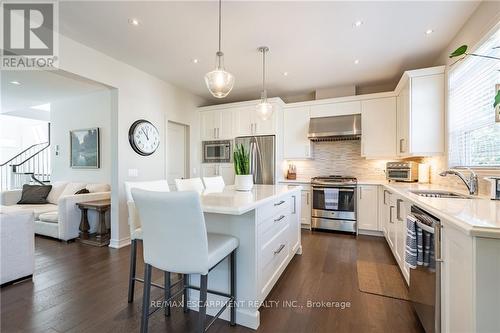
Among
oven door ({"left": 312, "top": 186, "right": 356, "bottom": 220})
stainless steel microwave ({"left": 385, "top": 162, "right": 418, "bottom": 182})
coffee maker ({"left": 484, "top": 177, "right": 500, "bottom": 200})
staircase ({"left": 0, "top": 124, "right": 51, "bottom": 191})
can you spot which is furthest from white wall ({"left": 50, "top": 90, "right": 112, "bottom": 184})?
coffee maker ({"left": 484, "top": 177, "right": 500, "bottom": 200})

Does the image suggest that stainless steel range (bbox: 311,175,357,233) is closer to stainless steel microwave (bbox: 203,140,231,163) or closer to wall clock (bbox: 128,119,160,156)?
stainless steel microwave (bbox: 203,140,231,163)

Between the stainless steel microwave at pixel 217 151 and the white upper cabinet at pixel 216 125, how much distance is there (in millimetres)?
108

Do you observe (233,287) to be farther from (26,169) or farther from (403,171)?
(26,169)

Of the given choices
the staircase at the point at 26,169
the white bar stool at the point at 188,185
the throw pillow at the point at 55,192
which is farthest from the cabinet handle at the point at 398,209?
the staircase at the point at 26,169

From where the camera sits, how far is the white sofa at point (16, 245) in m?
2.16

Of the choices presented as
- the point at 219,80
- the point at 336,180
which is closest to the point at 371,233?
the point at 336,180

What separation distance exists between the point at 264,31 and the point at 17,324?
3.42m

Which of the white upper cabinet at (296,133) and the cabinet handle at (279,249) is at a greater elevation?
the white upper cabinet at (296,133)

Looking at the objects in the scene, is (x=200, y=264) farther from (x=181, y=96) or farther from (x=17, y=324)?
(x=181, y=96)

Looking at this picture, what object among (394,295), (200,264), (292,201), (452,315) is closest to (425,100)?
(292,201)

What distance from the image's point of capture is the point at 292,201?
8.93 feet

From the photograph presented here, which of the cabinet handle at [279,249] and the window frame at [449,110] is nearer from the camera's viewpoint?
the window frame at [449,110]

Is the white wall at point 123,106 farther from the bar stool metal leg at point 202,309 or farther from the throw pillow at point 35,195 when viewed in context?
the bar stool metal leg at point 202,309

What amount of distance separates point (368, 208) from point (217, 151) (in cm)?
308
